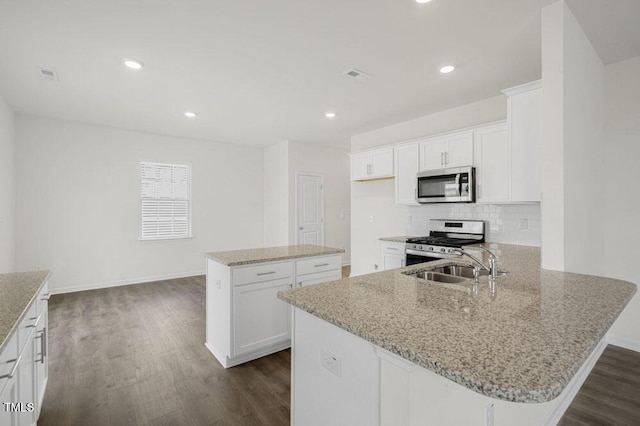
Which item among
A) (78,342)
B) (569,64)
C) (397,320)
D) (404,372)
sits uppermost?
(569,64)

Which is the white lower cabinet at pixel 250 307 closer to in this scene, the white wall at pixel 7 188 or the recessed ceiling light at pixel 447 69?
the recessed ceiling light at pixel 447 69

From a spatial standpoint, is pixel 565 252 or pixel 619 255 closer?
pixel 565 252

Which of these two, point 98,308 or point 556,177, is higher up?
point 556,177

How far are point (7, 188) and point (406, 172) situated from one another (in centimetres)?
547

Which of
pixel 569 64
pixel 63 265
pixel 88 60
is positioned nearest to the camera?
pixel 569 64

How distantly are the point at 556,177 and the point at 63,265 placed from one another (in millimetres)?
6375

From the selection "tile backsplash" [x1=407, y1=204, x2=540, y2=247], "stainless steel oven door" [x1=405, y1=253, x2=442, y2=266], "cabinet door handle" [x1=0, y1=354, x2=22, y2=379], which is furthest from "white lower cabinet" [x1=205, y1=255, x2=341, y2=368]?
A: "tile backsplash" [x1=407, y1=204, x2=540, y2=247]

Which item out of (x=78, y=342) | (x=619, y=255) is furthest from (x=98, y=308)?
(x=619, y=255)

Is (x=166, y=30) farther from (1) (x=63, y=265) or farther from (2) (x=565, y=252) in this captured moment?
(1) (x=63, y=265)

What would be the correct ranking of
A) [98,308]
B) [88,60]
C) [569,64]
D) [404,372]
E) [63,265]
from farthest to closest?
1. [63,265]
2. [98,308]
3. [88,60]
4. [569,64]
5. [404,372]

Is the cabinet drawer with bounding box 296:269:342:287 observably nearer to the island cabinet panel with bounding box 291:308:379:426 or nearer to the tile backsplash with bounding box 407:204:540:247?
the island cabinet panel with bounding box 291:308:379:426

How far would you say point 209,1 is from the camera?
6.86 ft

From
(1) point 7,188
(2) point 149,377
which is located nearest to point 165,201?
(1) point 7,188

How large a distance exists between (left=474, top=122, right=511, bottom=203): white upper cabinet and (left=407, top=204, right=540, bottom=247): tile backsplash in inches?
16.3
